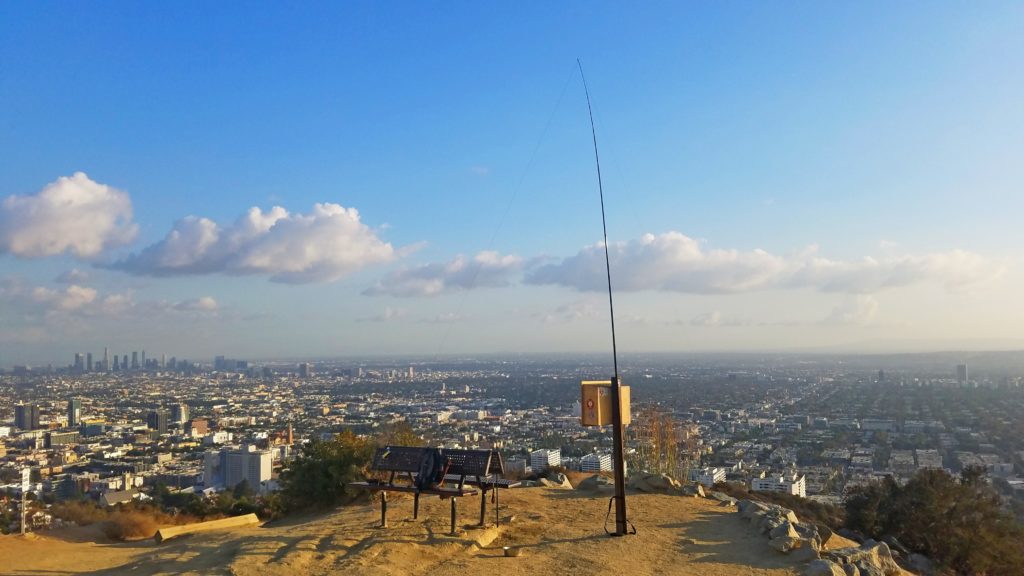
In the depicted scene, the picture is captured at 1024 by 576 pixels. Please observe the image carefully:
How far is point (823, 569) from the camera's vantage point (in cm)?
716

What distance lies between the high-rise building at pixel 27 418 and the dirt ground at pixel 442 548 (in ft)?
122

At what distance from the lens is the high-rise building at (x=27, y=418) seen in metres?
41.1

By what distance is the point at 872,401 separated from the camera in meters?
58.2

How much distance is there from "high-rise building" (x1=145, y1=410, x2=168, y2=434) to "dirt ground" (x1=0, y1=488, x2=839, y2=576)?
37.5 metres

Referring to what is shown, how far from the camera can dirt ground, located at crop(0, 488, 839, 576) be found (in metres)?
7.21

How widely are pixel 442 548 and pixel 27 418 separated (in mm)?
44298

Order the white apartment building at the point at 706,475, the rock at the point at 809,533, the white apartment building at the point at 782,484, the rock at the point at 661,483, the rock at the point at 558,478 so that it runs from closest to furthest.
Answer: the rock at the point at 809,533 < the rock at the point at 661,483 < the rock at the point at 558,478 < the white apartment building at the point at 706,475 < the white apartment building at the point at 782,484

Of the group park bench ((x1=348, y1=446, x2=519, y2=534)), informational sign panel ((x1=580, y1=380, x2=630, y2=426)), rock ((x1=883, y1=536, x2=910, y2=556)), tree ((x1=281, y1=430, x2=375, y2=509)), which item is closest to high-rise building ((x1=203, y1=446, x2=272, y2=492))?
tree ((x1=281, y1=430, x2=375, y2=509))

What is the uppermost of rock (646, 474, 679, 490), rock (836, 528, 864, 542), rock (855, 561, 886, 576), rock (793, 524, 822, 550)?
rock (793, 524, 822, 550)

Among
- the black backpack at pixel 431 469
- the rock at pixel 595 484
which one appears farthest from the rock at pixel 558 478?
the black backpack at pixel 431 469

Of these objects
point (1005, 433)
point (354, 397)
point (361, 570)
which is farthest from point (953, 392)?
point (361, 570)

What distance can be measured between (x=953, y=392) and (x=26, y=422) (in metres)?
71.5

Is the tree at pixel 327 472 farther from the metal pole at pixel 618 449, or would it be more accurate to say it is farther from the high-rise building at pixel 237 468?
the high-rise building at pixel 237 468

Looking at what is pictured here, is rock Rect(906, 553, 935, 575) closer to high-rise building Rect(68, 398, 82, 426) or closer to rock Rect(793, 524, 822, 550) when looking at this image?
Result: rock Rect(793, 524, 822, 550)
